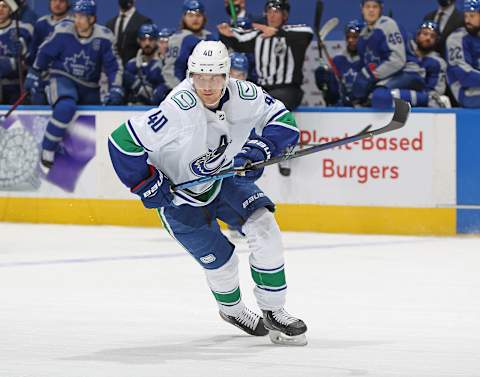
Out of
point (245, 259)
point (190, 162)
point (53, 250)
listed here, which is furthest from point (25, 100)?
point (190, 162)

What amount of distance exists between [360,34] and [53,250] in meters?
3.03

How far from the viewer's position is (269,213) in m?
5.91

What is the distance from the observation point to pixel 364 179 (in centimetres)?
1038

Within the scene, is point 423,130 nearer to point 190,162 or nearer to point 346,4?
point 346,4

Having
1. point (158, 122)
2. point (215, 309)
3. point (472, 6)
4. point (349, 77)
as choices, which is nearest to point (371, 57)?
point (349, 77)

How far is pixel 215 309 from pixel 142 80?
481 cm

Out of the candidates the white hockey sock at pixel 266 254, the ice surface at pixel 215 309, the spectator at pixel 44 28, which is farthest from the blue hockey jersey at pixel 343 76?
the white hockey sock at pixel 266 254

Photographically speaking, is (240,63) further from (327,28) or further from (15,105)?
(15,105)

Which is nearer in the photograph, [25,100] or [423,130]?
[423,130]

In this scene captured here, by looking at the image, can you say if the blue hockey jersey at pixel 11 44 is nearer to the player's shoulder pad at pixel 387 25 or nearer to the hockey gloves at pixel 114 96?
the hockey gloves at pixel 114 96

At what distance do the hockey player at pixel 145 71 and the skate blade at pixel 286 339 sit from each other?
5.62m

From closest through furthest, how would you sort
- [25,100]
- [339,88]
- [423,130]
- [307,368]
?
[307,368], [423,130], [339,88], [25,100]

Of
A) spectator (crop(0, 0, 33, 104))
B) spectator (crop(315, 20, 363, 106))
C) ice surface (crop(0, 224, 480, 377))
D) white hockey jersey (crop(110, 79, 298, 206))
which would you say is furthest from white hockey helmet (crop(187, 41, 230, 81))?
spectator (crop(0, 0, 33, 104))

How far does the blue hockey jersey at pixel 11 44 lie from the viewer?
11828 mm
